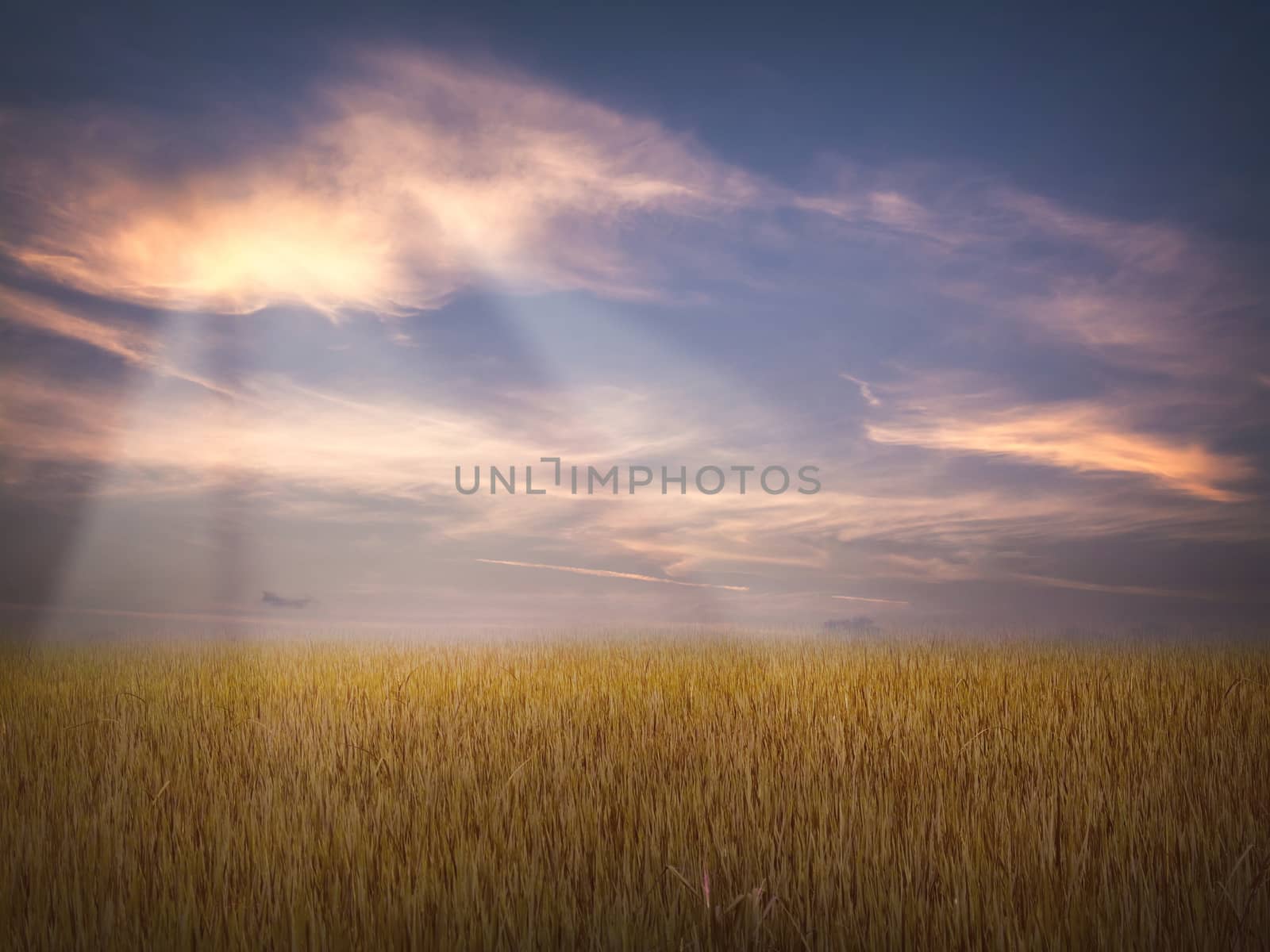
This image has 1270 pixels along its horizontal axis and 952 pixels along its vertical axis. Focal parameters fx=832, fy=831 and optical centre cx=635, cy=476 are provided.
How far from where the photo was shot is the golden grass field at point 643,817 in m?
2.93

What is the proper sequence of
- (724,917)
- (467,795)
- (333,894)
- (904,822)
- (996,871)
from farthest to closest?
(467,795) < (904,822) < (996,871) < (333,894) < (724,917)

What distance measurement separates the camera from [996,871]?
3336 mm

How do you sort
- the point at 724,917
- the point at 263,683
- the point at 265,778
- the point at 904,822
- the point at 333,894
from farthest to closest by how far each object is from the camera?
the point at 263,683 < the point at 265,778 < the point at 904,822 < the point at 333,894 < the point at 724,917

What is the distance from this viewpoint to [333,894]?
3039 millimetres

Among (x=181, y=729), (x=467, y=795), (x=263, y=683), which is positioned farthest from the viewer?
(x=263, y=683)

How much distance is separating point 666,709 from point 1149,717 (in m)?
3.71

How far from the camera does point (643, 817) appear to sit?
371 cm

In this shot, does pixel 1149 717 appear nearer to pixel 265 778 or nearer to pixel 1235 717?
pixel 1235 717

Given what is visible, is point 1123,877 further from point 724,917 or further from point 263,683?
point 263,683

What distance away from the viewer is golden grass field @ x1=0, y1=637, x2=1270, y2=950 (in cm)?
293

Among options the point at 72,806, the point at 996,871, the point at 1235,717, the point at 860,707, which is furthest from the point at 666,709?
the point at 1235,717

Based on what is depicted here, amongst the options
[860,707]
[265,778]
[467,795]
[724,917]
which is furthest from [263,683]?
[724,917]

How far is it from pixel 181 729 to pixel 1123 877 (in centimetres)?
592

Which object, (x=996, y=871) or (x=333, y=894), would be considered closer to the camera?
(x=333, y=894)
